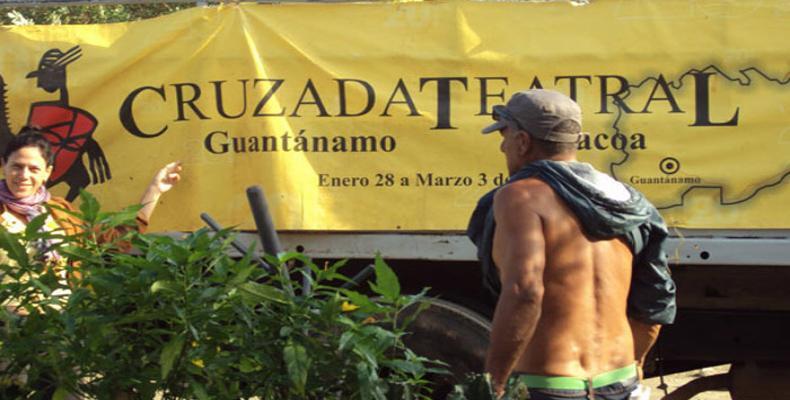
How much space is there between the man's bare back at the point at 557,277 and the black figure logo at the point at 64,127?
281cm

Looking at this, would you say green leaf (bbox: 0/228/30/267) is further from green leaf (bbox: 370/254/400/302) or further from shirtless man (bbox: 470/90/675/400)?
shirtless man (bbox: 470/90/675/400)

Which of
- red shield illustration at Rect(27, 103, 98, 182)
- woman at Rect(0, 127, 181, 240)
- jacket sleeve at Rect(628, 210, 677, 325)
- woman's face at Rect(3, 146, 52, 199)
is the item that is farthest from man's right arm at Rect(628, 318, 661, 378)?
red shield illustration at Rect(27, 103, 98, 182)

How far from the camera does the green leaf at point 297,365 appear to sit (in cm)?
313

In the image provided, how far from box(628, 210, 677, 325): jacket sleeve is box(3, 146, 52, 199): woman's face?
8.62ft

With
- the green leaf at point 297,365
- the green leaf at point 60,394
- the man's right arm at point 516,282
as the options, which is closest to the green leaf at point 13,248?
the green leaf at point 60,394

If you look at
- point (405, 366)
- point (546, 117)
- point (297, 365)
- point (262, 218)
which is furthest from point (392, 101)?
point (297, 365)

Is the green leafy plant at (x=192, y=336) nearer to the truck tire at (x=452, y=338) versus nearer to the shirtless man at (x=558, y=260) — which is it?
the shirtless man at (x=558, y=260)

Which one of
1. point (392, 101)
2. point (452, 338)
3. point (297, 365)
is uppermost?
point (392, 101)

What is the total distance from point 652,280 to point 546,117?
0.61 m

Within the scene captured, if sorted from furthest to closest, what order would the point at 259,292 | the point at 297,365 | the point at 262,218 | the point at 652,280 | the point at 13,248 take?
the point at 262,218, the point at 652,280, the point at 13,248, the point at 259,292, the point at 297,365

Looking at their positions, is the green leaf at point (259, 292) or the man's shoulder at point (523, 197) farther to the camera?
the man's shoulder at point (523, 197)

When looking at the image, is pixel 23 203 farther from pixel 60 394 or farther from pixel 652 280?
pixel 652 280

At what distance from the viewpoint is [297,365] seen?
10.3ft

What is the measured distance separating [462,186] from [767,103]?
1.35m
